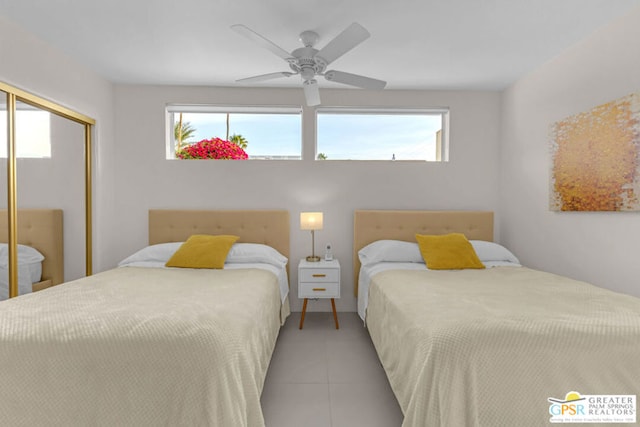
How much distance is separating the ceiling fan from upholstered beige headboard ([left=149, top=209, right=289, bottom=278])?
141cm

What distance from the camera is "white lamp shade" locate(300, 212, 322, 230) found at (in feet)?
11.2

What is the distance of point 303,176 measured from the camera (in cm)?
372

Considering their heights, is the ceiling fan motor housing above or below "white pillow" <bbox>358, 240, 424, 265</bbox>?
above

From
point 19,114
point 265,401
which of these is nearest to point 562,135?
point 265,401

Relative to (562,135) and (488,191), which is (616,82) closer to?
(562,135)

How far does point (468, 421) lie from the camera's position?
1343 millimetres

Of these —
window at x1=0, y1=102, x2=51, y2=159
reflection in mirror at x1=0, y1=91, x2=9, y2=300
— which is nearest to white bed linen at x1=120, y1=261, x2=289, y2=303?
reflection in mirror at x1=0, y1=91, x2=9, y2=300

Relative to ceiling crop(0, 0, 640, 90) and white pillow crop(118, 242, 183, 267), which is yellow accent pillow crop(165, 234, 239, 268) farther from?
ceiling crop(0, 0, 640, 90)

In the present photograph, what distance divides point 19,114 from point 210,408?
2.68 metres

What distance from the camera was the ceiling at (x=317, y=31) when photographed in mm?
2203

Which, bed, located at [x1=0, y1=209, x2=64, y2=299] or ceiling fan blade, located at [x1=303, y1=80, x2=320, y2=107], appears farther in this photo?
ceiling fan blade, located at [x1=303, y1=80, x2=320, y2=107]

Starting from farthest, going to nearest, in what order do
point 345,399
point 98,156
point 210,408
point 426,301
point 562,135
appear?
1. point 98,156
2. point 562,135
3. point 345,399
4. point 426,301
5. point 210,408

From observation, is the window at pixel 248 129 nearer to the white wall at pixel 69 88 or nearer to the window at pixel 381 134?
the window at pixel 381 134

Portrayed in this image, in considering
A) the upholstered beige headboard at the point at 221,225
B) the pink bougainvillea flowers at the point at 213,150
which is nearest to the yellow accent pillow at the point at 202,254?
the upholstered beige headboard at the point at 221,225
